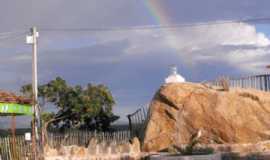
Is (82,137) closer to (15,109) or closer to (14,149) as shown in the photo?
(14,149)

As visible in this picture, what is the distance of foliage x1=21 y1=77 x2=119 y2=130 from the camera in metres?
32.7

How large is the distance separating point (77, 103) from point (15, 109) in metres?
9.20

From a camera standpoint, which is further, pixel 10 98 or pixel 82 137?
pixel 82 137

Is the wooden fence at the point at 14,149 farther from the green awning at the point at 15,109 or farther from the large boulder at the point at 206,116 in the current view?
the large boulder at the point at 206,116

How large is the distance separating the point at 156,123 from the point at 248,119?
14.5 ft

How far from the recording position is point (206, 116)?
27344mm

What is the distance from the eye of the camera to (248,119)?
88.5ft

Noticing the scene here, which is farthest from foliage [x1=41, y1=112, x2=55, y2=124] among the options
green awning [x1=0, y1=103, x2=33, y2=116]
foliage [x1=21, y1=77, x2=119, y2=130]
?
green awning [x1=0, y1=103, x2=33, y2=116]

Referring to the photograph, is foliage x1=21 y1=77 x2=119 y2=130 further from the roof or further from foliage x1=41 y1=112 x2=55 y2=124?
the roof

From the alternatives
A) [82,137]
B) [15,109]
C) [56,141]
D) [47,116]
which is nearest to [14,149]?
[15,109]

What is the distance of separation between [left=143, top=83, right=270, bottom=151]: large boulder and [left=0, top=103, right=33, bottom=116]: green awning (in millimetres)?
6003

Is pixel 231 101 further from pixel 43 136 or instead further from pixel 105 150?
pixel 43 136

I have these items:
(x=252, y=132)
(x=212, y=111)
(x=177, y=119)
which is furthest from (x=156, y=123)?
(x=252, y=132)

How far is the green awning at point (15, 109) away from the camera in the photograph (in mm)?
22923
